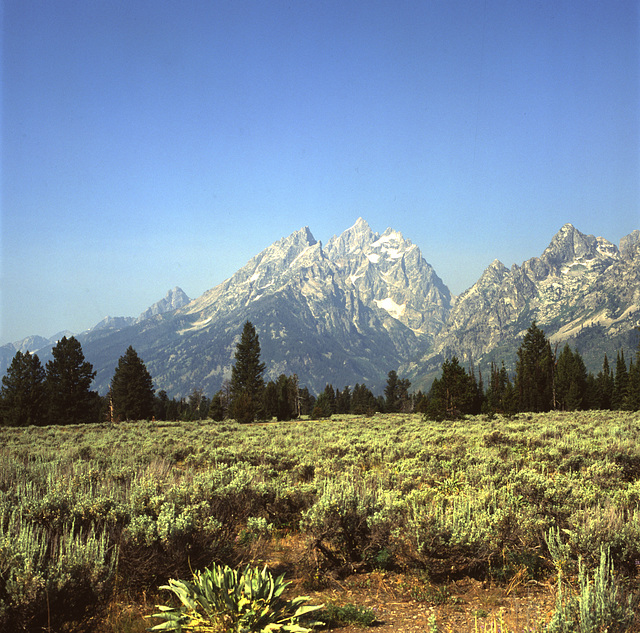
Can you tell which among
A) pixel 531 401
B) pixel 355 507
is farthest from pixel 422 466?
pixel 531 401

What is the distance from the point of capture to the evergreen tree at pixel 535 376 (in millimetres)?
60969

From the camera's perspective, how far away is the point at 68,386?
173 feet

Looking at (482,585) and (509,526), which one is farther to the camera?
(509,526)

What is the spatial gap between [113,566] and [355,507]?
3.66 meters

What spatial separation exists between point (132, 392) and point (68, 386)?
24.4ft

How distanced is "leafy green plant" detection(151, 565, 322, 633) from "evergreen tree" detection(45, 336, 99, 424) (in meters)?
52.5

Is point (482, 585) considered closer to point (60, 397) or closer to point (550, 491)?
point (550, 491)

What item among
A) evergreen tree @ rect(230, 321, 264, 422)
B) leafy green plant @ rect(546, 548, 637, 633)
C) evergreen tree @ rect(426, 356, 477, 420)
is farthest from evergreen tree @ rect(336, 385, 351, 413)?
leafy green plant @ rect(546, 548, 637, 633)

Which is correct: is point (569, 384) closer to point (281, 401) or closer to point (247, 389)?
point (281, 401)

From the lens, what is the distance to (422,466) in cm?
1172

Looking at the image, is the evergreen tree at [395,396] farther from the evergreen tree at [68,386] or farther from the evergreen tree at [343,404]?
the evergreen tree at [68,386]

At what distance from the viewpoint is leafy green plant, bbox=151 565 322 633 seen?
13.8 ft

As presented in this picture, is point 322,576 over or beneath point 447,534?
beneath

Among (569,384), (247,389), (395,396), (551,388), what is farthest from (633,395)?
(395,396)
